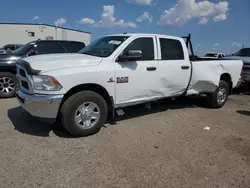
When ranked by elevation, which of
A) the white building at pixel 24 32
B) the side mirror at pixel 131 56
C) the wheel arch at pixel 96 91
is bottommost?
the wheel arch at pixel 96 91

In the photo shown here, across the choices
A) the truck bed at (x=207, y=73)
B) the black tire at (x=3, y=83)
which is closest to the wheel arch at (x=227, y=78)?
the truck bed at (x=207, y=73)

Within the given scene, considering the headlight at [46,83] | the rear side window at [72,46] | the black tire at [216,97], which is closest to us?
the headlight at [46,83]

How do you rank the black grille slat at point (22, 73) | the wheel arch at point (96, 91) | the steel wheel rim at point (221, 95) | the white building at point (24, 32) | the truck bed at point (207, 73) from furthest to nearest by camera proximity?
the white building at point (24, 32), the steel wheel rim at point (221, 95), the truck bed at point (207, 73), the black grille slat at point (22, 73), the wheel arch at point (96, 91)

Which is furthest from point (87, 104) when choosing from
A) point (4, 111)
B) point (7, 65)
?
point (7, 65)

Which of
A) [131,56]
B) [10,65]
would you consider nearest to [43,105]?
[131,56]

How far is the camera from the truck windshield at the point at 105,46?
4.61 meters

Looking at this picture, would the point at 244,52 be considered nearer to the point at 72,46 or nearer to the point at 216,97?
the point at 216,97

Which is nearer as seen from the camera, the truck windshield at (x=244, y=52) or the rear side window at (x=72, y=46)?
the rear side window at (x=72, y=46)

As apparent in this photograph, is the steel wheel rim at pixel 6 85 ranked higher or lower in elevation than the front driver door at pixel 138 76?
lower

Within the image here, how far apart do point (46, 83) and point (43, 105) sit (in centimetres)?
36

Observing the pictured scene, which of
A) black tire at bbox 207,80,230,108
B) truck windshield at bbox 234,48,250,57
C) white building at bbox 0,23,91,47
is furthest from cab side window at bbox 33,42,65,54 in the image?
white building at bbox 0,23,91,47

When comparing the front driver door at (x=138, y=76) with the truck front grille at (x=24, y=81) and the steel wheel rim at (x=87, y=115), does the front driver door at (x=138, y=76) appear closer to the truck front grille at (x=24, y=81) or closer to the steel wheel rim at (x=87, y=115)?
the steel wheel rim at (x=87, y=115)

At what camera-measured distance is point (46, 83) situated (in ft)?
12.2

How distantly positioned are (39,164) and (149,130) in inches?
90.2
